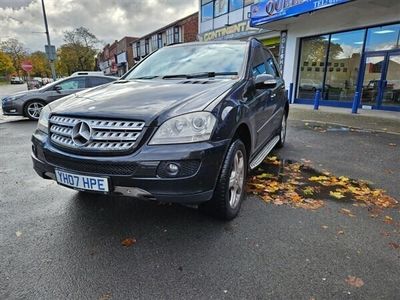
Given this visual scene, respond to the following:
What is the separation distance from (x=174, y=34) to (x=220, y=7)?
14528 mm

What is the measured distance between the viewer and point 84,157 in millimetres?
2406

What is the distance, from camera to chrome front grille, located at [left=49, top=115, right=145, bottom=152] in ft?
7.61

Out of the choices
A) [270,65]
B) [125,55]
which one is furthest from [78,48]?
[270,65]

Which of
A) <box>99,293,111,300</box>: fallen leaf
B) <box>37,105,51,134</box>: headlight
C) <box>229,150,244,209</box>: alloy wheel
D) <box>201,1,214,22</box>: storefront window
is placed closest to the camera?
<box>99,293,111,300</box>: fallen leaf

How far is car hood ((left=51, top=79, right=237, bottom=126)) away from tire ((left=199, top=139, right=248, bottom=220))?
55 cm

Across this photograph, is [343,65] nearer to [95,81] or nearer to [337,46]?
[337,46]

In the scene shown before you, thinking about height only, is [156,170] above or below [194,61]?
below

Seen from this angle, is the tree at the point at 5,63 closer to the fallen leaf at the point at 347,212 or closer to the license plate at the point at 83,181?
the license plate at the point at 83,181

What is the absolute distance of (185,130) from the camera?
2.36 meters

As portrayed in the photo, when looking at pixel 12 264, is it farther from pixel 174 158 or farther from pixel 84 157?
pixel 174 158

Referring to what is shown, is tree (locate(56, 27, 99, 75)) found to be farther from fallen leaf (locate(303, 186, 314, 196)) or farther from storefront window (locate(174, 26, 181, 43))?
fallen leaf (locate(303, 186, 314, 196))

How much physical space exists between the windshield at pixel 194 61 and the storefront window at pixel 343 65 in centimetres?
1092

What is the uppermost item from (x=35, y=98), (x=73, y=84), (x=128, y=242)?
(x=73, y=84)

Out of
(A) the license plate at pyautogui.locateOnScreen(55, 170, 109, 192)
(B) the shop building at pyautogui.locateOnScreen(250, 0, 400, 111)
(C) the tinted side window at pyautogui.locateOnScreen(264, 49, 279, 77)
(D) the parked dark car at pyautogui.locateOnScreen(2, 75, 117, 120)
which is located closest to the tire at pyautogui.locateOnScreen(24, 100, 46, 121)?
(D) the parked dark car at pyautogui.locateOnScreen(2, 75, 117, 120)
